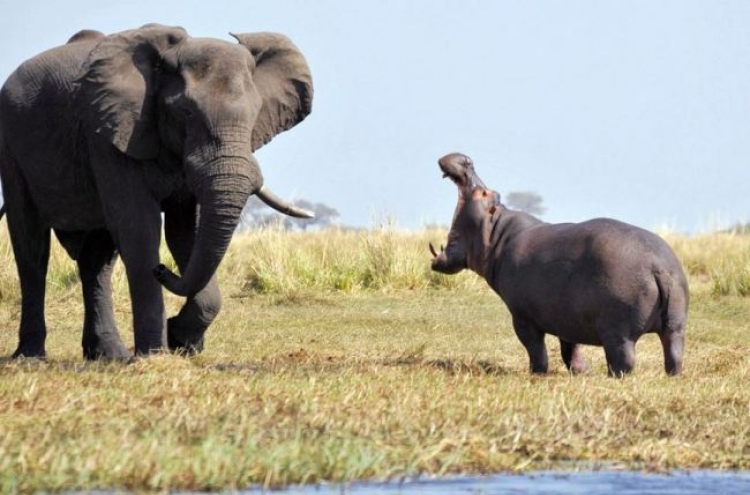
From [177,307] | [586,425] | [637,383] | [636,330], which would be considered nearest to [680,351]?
[636,330]

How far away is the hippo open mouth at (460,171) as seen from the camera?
38.2ft

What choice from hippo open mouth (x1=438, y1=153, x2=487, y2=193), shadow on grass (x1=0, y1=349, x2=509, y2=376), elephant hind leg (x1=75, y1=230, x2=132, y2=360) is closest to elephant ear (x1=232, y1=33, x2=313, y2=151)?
hippo open mouth (x1=438, y1=153, x2=487, y2=193)

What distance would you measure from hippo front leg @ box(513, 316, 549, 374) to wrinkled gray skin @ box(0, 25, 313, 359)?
6.47 feet

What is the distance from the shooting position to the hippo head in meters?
11.7

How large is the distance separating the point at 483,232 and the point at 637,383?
2273mm

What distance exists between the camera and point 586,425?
8047mm

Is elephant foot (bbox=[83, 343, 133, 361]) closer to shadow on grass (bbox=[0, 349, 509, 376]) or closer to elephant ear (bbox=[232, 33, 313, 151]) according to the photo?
shadow on grass (bbox=[0, 349, 509, 376])

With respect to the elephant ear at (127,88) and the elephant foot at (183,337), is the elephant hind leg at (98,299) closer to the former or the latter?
the elephant foot at (183,337)

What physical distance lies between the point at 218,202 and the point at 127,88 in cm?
123

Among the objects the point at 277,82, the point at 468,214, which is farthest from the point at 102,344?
the point at 468,214

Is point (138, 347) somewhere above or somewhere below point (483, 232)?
below

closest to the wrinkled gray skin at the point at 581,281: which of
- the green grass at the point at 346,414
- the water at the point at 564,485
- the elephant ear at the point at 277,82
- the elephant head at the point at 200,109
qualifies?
the green grass at the point at 346,414

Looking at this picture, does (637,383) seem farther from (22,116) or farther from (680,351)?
A: (22,116)

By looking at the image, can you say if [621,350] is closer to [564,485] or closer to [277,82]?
[277,82]
